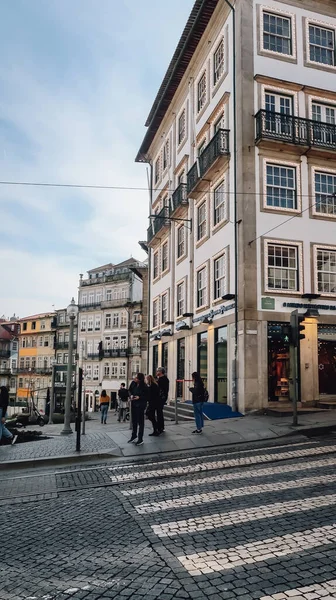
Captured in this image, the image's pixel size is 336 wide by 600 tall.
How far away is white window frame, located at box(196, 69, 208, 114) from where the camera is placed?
78.2 ft

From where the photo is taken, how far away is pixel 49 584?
424cm

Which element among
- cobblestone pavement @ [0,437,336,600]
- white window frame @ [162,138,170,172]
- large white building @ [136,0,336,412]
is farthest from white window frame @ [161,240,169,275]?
cobblestone pavement @ [0,437,336,600]

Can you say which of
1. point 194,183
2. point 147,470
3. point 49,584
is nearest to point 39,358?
point 194,183

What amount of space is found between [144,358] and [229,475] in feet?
89.6

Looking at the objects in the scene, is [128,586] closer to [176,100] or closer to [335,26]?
[335,26]

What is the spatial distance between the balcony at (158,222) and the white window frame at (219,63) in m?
7.73

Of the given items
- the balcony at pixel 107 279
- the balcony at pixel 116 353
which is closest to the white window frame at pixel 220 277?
the balcony at pixel 116 353

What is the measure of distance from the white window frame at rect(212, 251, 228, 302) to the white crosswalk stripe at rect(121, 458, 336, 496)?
1145 centimetres

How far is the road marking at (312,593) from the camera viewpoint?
12.4 feet

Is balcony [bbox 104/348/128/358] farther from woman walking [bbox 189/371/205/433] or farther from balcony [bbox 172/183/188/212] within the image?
woman walking [bbox 189/371/205/433]

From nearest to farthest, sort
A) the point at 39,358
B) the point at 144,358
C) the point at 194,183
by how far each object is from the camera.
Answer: the point at 194,183, the point at 144,358, the point at 39,358

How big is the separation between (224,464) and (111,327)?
51737 millimetres

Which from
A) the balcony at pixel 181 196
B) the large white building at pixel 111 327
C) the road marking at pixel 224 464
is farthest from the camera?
the large white building at pixel 111 327

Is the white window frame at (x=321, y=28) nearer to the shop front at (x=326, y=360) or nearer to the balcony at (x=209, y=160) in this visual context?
the balcony at (x=209, y=160)
